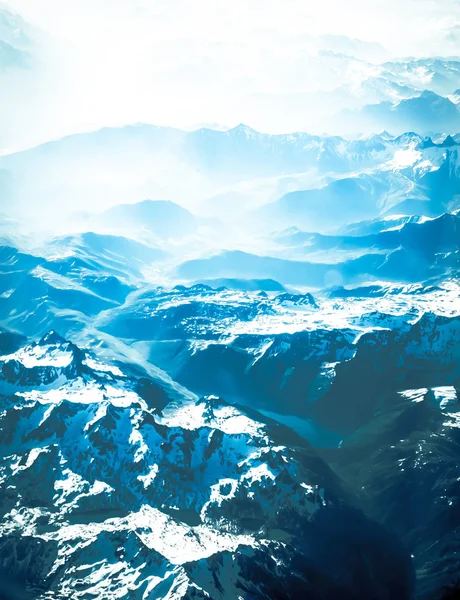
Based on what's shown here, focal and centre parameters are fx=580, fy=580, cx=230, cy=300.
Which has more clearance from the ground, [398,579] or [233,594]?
[233,594]

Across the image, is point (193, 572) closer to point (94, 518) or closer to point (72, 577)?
point (72, 577)

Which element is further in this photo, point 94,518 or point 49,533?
point 94,518

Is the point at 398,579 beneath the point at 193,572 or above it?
beneath

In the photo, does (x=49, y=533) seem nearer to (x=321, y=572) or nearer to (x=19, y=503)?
(x=19, y=503)

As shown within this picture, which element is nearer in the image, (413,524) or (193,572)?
(193,572)

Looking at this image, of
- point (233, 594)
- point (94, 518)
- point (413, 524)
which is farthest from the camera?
point (413, 524)

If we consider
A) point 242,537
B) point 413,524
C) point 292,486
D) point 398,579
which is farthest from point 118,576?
point 413,524

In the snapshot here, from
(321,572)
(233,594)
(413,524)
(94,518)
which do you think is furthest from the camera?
(413,524)

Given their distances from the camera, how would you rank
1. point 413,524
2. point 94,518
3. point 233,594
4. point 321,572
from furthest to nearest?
point 413,524 < point 94,518 < point 321,572 < point 233,594

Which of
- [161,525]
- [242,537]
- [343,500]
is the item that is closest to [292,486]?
[343,500]

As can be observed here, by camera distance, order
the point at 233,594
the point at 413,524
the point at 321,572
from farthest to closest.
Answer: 1. the point at 413,524
2. the point at 321,572
3. the point at 233,594
